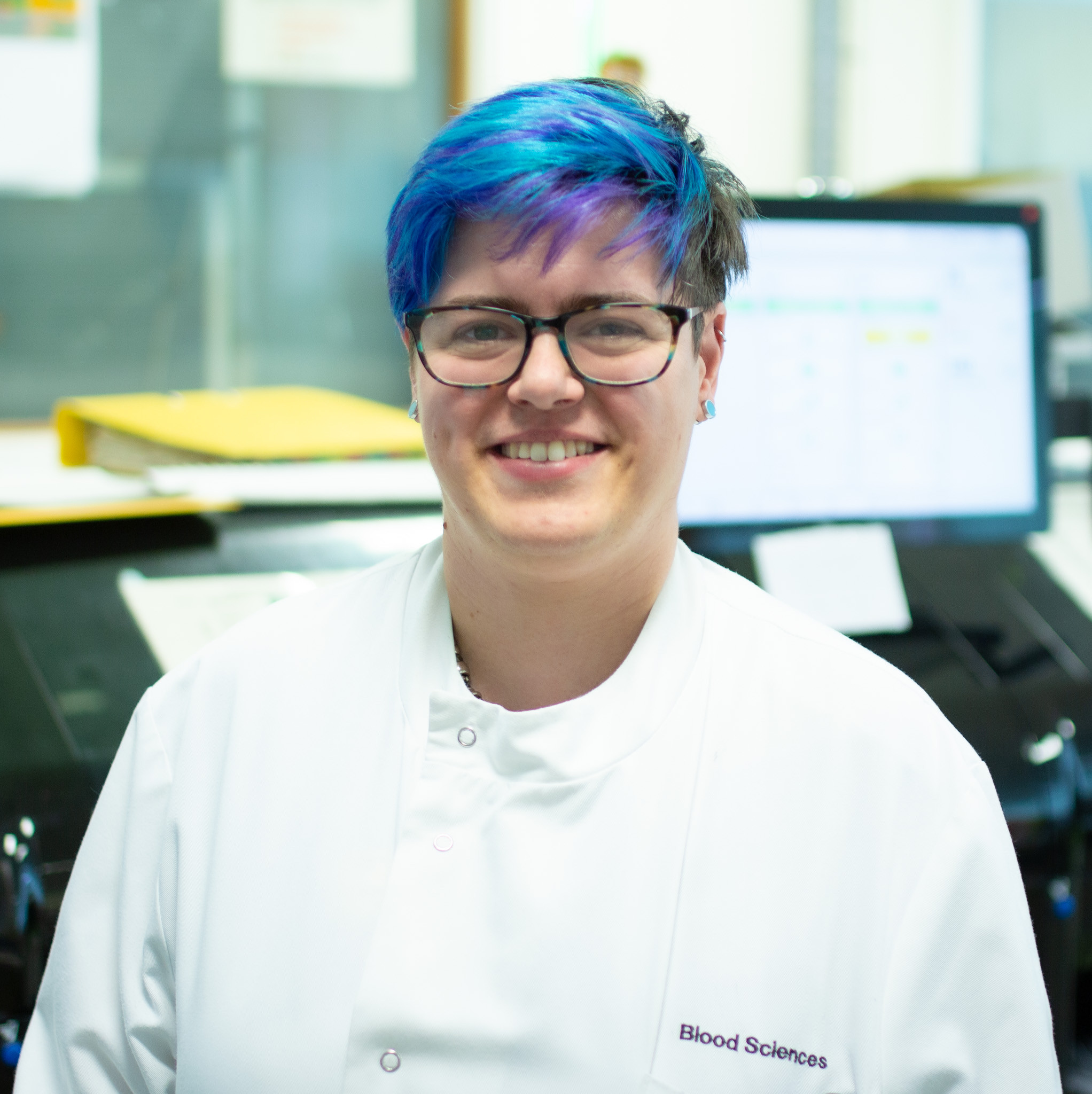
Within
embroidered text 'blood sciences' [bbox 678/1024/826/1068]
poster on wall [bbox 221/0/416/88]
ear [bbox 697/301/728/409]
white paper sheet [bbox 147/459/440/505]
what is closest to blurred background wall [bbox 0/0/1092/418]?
poster on wall [bbox 221/0/416/88]

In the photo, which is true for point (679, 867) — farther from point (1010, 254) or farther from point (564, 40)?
point (564, 40)

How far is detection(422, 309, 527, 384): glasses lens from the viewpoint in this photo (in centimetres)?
72

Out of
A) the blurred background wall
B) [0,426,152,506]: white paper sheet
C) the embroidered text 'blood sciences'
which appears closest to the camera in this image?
the embroidered text 'blood sciences'

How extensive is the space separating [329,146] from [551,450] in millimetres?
2076

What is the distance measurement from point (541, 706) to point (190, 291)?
198 centimetres

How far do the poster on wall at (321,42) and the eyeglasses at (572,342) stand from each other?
2.04 metres

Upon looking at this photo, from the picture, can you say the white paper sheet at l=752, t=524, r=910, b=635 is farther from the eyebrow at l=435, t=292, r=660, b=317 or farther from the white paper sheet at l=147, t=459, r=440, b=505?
the eyebrow at l=435, t=292, r=660, b=317

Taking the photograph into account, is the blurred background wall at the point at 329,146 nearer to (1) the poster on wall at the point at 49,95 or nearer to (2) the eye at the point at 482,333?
(1) the poster on wall at the point at 49,95

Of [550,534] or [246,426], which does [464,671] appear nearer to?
[550,534]

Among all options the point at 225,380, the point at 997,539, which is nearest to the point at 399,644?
the point at 997,539

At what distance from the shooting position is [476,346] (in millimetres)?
731

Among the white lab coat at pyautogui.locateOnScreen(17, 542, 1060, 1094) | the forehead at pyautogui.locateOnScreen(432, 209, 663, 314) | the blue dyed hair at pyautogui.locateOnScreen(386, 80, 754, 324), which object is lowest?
the white lab coat at pyautogui.locateOnScreen(17, 542, 1060, 1094)

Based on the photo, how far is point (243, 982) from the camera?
0.73 meters

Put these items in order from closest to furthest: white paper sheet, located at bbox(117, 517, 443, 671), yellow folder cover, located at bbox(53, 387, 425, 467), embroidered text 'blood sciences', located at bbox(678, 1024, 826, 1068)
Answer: embroidered text 'blood sciences', located at bbox(678, 1024, 826, 1068)
white paper sheet, located at bbox(117, 517, 443, 671)
yellow folder cover, located at bbox(53, 387, 425, 467)
